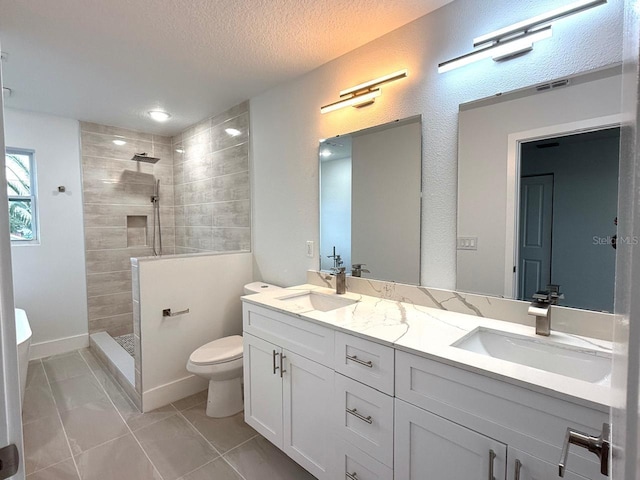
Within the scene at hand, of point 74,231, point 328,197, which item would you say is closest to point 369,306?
point 328,197

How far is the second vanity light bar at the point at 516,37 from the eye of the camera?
Result: 4.12 ft

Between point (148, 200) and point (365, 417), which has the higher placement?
point (148, 200)

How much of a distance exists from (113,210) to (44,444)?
2449 millimetres

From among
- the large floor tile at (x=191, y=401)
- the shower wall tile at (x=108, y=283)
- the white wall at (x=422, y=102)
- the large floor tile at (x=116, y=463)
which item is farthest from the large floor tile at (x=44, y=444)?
the white wall at (x=422, y=102)

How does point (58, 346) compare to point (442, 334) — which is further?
point (58, 346)

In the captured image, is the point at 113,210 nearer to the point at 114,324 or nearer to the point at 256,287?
the point at 114,324

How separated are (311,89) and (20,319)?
9.82 feet

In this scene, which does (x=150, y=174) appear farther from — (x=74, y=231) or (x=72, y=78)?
(x=72, y=78)

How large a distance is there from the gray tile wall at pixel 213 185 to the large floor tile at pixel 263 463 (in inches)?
64.6

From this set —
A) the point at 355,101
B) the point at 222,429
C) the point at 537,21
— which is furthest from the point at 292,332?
the point at 537,21

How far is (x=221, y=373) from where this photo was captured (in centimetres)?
222

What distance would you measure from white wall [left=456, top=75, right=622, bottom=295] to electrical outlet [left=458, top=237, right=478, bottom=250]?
0.05 feet

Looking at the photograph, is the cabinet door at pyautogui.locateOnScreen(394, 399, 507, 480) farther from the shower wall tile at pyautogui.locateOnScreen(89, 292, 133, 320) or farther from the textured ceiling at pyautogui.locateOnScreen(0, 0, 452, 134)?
the shower wall tile at pyautogui.locateOnScreen(89, 292, 133, 320)

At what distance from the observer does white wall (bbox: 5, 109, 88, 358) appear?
124 inches
